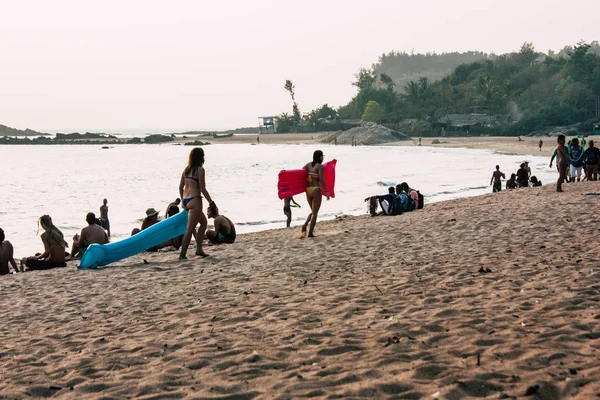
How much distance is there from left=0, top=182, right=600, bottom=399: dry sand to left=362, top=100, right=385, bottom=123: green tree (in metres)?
89.6

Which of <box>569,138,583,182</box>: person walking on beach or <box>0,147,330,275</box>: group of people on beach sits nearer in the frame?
<box>0,147,330,275</box>: group of people on beach

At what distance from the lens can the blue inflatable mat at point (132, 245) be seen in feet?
29.1

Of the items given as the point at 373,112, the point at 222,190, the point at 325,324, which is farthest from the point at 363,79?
the point at 325,324

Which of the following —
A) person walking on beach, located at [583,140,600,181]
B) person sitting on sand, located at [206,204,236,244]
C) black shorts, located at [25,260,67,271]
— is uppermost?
person walking on beach, located at [583,140,600,181]

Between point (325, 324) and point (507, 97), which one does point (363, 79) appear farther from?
point (325, 324)

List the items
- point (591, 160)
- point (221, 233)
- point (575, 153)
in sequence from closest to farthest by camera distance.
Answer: point (221, 233), point (575, 153), point (591, 160)

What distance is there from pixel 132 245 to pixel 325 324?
4.96 m

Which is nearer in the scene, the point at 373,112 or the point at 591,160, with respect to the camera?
the point at 591,160

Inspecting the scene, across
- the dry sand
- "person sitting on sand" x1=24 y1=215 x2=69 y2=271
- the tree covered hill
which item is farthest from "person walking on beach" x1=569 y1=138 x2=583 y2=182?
the tree covered hill

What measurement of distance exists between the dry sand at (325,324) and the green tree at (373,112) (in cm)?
8956

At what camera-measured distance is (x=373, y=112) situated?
97.9m

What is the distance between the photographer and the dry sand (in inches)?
150

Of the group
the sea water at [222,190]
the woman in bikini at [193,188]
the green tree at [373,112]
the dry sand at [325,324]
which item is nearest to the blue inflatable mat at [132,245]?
→ the dry sand at [325,324]

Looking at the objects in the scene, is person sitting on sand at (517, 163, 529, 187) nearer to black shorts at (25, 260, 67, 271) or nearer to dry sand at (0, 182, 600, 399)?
dry sand at (0, 182, 600, 399)
